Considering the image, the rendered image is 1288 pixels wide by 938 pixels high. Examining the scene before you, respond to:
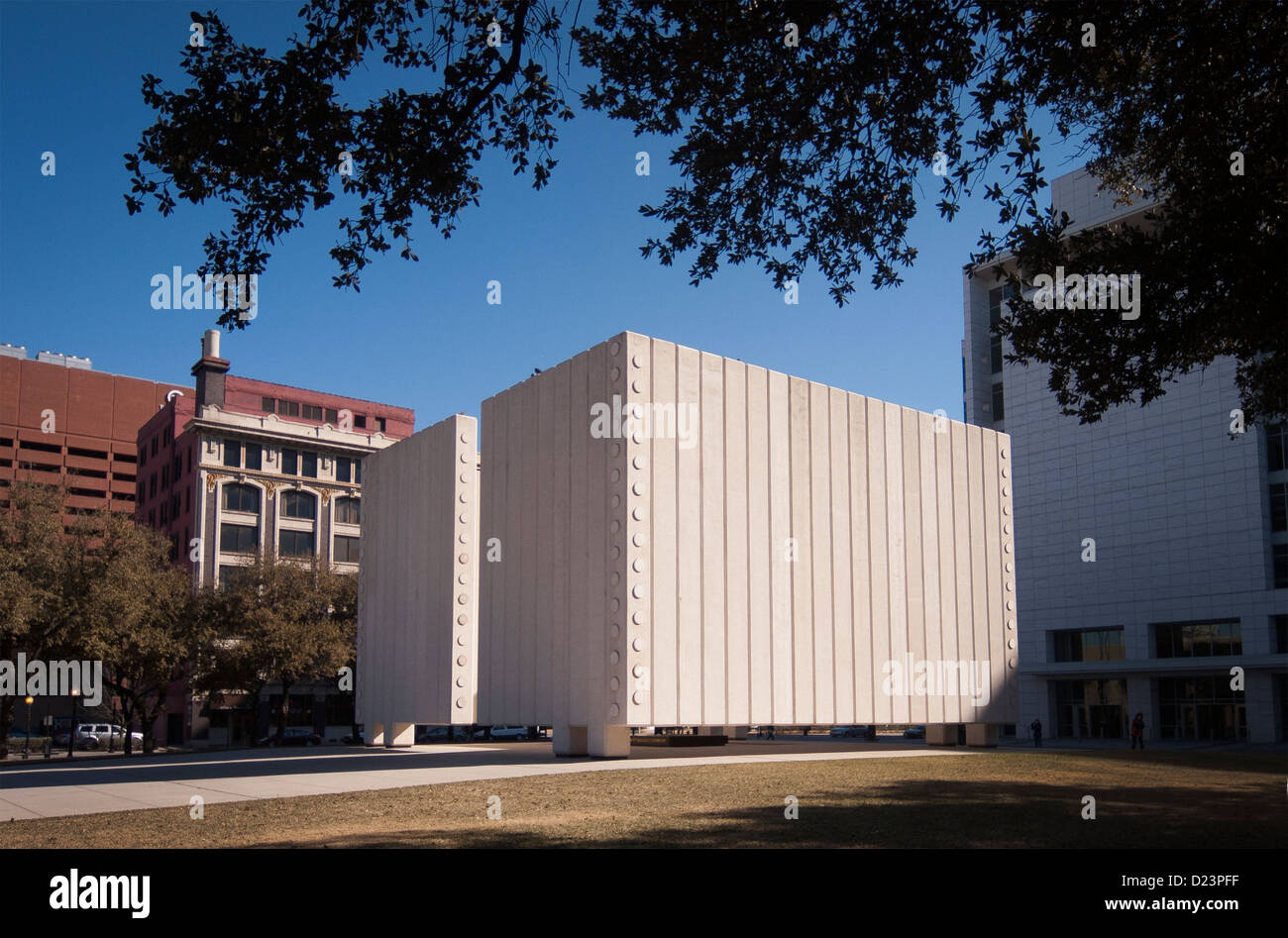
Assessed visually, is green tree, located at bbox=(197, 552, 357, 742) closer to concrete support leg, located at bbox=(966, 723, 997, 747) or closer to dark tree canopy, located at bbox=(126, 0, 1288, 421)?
concrete support leg, located at bbox=(966, 723, 997, 747)

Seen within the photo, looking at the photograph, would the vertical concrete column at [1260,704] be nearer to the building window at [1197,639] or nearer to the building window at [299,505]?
the building window at [1197,639]

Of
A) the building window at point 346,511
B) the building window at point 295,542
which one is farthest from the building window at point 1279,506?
the building window at point 295,542

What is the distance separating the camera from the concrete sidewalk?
18.4 meters

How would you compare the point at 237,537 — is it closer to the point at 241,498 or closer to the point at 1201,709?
the point at 241,498

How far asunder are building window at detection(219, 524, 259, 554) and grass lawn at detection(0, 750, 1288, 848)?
5904 cm

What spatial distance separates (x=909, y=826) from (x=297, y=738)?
191 ft

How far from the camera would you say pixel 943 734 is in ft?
129

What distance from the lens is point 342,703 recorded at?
253ft

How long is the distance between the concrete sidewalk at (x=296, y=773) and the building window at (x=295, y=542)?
4333 centimetres

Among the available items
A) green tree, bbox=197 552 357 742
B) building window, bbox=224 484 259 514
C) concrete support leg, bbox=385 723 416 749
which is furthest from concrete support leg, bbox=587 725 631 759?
building window, bbox=224 484 259 514

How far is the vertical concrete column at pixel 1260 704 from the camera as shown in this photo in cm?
6119
